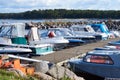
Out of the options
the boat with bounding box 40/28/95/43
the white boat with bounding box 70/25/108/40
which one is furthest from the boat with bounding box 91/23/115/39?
the boat with bounding box 40/28/95/43

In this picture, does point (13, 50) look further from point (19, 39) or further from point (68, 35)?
point (68, 35)

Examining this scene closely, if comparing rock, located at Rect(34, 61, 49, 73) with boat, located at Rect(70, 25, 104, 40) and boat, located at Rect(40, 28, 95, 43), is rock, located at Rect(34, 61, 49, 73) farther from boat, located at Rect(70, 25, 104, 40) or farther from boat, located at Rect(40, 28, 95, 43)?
boat, located at Rect(70, 25, 104, 40)

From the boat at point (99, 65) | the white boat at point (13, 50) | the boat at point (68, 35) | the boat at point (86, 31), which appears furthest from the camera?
the boat at point (86, 31)

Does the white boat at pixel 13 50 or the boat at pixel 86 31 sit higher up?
the boat at pixel 86 31

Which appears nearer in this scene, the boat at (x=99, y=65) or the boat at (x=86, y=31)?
the boat at (x=99, y=65)

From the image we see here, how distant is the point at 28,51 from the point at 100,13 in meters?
110

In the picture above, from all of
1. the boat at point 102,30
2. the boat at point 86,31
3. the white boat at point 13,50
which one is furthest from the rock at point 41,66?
the boat at point 102,30

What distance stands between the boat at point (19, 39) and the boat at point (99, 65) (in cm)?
641

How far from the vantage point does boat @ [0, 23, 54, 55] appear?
22.9 metres

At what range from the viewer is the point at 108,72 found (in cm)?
1573

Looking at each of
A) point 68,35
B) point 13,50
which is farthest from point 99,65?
point 68,35

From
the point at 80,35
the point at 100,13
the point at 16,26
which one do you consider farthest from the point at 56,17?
the point at 16,26

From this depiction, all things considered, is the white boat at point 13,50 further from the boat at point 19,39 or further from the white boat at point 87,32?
the white boat at point 87,32

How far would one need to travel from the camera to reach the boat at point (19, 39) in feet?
75.0
